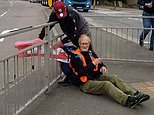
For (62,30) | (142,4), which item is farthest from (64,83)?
(142,4)

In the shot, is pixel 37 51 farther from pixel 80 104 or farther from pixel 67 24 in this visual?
pixel 67 24

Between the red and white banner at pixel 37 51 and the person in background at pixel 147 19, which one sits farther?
the person in background at pixel 147 19

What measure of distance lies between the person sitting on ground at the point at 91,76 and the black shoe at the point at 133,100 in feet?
0.66

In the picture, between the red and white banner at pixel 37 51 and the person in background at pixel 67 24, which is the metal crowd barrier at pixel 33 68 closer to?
the red and white banner at pixel 37 51

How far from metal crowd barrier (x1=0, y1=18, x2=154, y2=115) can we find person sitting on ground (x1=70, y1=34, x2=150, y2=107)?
0.46 metres

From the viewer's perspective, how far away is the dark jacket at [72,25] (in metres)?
6.61

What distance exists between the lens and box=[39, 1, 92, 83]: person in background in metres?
6.39

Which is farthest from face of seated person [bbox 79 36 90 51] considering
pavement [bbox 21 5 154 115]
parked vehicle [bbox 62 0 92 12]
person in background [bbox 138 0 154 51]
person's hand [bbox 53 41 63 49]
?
parked vehicle [bbox 62 0 92 12]

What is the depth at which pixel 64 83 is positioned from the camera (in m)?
6.84

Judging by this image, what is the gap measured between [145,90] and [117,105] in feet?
3.56

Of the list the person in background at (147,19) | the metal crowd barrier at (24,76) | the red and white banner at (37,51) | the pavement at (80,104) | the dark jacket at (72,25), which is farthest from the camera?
the person in background at (147,19)

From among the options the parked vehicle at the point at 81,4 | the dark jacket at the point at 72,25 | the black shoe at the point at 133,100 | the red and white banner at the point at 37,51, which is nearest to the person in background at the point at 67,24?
the dark jacket at the point at 72,25

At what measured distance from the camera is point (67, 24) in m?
6.66

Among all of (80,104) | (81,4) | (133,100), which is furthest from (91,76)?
(81,4)
